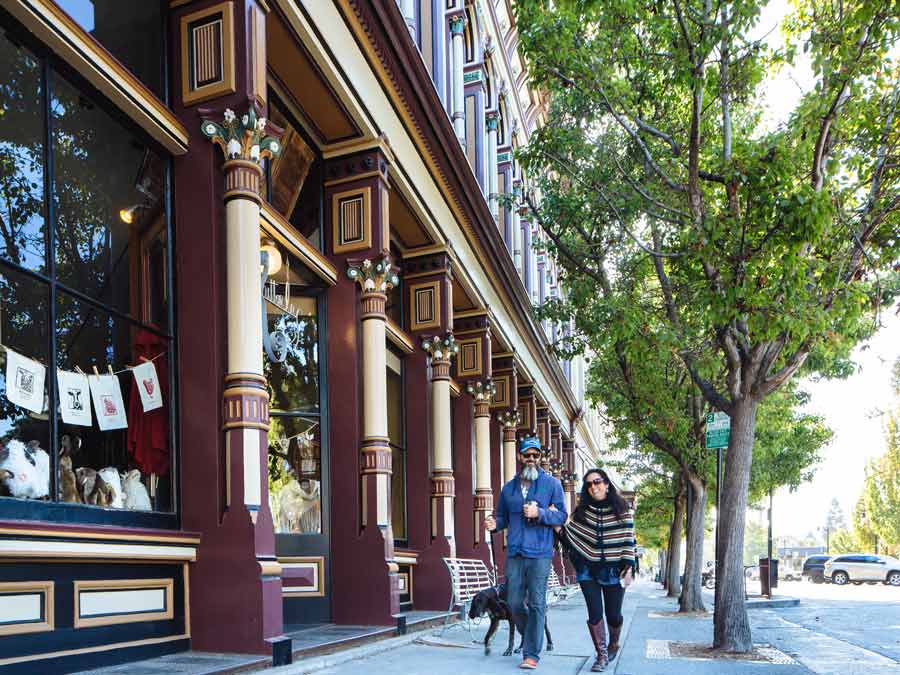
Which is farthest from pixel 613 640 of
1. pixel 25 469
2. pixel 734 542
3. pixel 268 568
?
pixel 25 469

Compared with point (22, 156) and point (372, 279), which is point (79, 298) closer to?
point (22, 156)

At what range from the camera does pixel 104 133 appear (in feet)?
22.1

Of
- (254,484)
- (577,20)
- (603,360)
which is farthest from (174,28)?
(603,360)

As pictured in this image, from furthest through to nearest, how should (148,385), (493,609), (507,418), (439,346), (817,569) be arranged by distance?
(817,569), (507,418), (439,346), (493,609), (148,385)

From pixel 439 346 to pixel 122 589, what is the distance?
816cm

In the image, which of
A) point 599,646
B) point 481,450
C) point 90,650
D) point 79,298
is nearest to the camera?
point 90,650

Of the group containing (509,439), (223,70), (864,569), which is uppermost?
(223,70)

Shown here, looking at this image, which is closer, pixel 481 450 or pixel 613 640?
pixel 613 640

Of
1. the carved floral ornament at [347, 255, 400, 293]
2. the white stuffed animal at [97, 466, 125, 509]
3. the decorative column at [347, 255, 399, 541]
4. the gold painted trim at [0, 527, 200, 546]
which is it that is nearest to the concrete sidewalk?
the gold painted trim at [0, 527, 200, 546]

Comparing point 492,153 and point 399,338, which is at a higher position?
point 492,153

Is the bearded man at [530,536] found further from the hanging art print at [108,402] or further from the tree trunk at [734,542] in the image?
the tree trunk at [734,542]

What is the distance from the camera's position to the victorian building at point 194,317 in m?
5.72

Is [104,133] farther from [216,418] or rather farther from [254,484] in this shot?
[254,484]

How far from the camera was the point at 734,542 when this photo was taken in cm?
1043
